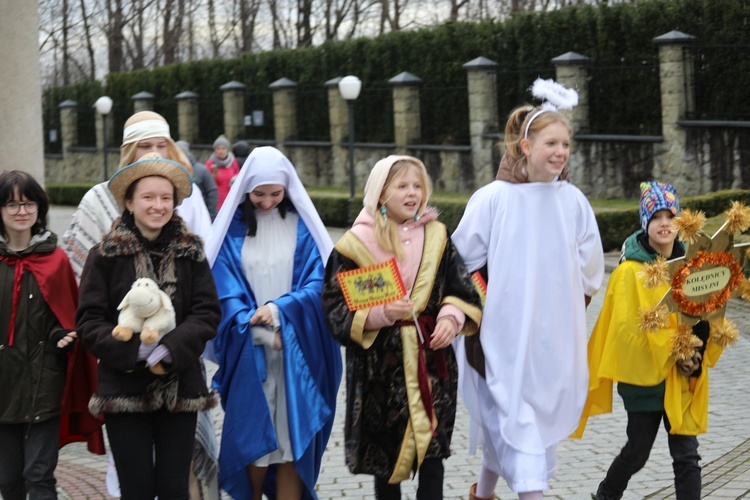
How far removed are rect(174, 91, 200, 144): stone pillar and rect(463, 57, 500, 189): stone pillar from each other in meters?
14.8

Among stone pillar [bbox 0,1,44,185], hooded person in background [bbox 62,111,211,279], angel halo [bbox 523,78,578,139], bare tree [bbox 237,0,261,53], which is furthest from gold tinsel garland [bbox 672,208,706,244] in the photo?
bare tree [bbox 237,0,261,53]

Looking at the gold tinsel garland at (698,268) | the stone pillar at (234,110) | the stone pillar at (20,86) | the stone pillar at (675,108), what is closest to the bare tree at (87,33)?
the stone pillar at (234,110)

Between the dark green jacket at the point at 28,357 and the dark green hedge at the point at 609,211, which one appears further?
the dark green hedge at the point at 609,211

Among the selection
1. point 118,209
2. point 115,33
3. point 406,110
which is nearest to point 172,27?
point 115,33

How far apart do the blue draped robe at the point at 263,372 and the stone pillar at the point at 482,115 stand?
21.0m

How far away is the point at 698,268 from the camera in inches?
205

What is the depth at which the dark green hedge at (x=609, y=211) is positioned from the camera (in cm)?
1714

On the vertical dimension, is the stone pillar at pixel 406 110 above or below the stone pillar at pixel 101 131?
below

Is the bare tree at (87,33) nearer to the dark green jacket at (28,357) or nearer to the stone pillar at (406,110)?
the stone pillar at (406,110)

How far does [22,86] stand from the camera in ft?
26.5

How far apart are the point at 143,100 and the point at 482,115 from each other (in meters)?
18.6

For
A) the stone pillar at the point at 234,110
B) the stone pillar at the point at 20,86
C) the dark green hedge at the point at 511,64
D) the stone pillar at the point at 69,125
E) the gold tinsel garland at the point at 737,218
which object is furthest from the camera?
the stone pillar at the point at 69,125

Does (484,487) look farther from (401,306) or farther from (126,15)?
(126,15)

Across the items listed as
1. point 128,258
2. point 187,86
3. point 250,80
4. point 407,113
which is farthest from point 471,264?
point 187,86
